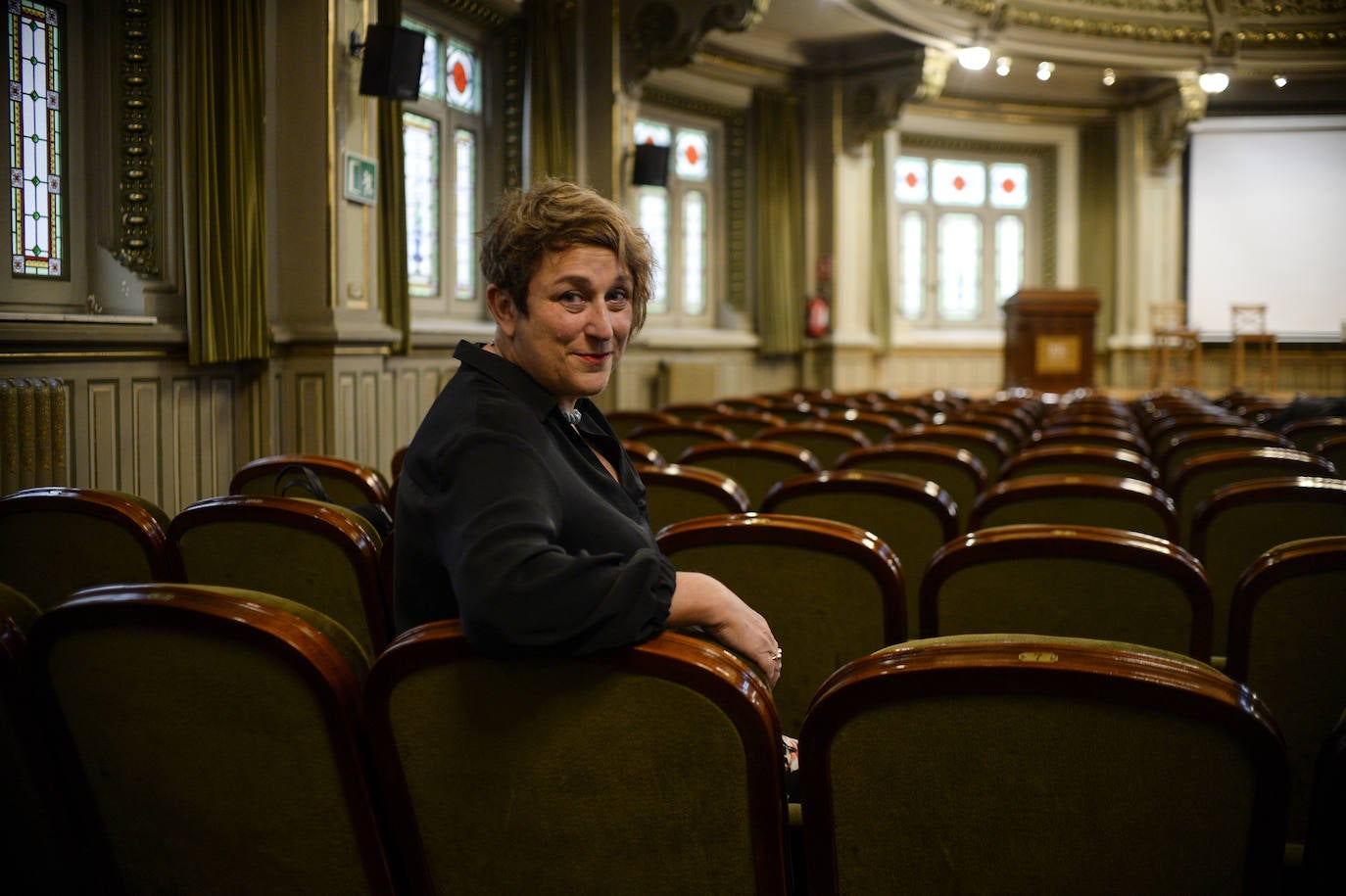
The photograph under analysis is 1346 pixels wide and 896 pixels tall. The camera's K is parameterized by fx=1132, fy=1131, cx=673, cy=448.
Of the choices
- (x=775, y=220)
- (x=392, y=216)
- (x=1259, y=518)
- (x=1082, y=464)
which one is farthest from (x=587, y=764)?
(x=775, y=220)

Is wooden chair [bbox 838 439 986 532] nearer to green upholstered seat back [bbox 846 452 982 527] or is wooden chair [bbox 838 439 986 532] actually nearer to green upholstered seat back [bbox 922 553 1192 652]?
green upholstered seat back [bbox 846 452 982 527]

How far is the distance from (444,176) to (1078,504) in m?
6.40

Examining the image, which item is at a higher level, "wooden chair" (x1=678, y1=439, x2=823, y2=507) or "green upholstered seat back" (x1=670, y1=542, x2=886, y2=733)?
"wooden chair" (x1=678, y1=439, x2=823, y2=507)

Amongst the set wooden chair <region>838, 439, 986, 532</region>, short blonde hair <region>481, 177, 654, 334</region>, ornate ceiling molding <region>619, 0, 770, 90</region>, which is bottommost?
wooden chair <region>838, 439, 986, 532</region>

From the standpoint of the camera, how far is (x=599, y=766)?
1.03 metres

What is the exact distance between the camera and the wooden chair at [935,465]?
9.74 ft

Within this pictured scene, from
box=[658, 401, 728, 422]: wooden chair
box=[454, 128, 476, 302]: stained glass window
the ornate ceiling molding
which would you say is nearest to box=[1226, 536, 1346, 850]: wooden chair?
box=[658, 401, 728, 422]: wooden chair

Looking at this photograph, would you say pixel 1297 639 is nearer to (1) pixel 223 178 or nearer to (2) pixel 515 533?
(2) pixel 515 533

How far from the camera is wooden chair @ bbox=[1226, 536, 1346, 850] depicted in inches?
59.2

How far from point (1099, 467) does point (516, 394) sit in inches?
87.3

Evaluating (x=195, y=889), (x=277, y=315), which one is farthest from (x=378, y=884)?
(x=277, y=315)

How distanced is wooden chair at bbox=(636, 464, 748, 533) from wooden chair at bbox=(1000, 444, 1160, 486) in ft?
3.35

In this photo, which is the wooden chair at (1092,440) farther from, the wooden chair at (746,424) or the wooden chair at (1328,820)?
the wooden chair at (1328,820)

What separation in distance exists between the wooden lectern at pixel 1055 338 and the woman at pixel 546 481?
10.8 metres
